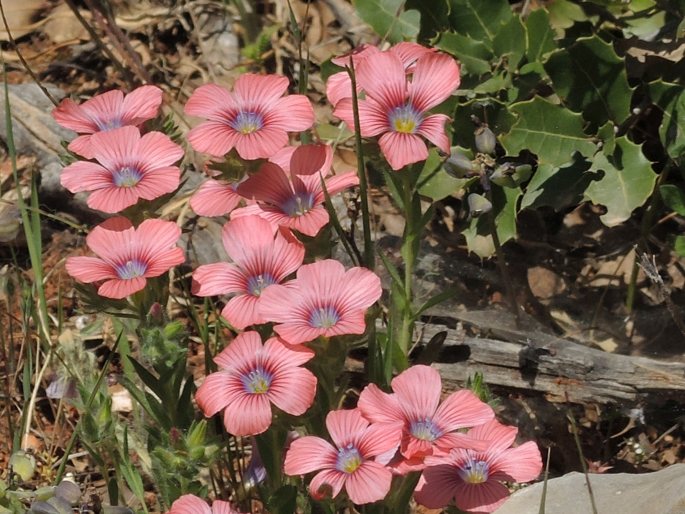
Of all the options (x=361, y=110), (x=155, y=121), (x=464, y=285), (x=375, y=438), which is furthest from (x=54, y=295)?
(x=375, y=438)

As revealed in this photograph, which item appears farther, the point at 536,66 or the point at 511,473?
the point at 536,66

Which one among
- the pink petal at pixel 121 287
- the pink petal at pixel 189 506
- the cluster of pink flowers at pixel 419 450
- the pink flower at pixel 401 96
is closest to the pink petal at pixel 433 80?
the pink flower at pixel 401 96

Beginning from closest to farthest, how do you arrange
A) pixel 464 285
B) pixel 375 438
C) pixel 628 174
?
pixel 375 438
pixel 628 174
pixel 464 285

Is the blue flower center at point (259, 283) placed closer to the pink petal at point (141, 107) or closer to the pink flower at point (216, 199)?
the pink flower at point (216, 199)

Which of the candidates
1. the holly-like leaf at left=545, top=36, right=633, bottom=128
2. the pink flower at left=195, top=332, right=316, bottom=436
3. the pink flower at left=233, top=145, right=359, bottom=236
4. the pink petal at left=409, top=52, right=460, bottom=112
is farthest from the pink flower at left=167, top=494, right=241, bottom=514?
the holly-like leaf at left=545, top=36, right=633, bottom=128

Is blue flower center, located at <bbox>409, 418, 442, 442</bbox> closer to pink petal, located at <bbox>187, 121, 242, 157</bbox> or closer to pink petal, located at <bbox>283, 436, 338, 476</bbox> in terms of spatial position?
pink petal, located at <bbox>283, 436, 338, 476</bbox>

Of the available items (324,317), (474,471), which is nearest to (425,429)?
(474,471)

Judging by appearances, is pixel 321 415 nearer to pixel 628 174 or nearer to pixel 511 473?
pixel 511 473

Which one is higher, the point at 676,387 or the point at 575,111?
the point at 575,111
